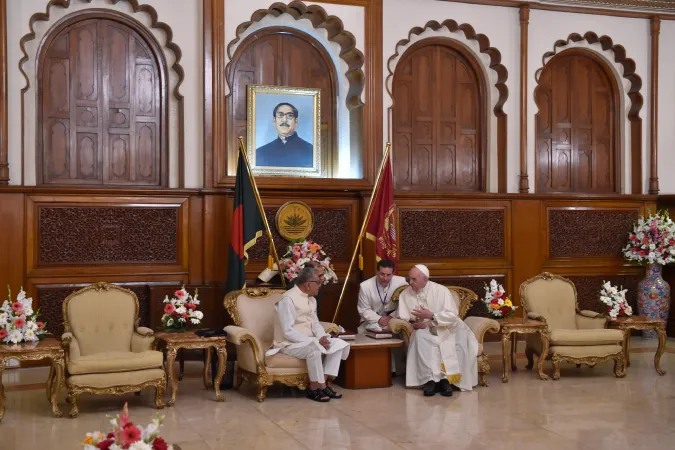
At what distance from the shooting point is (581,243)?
10.6 metres

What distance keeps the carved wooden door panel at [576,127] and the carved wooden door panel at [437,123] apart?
89 centimetres

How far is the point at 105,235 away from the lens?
8805mm

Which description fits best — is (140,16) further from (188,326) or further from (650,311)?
(650,311)

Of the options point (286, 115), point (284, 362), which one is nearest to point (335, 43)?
point (286, 115)

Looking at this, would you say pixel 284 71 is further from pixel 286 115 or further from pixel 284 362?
pixel 284 362

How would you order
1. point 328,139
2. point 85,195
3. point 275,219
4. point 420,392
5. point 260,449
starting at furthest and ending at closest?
point 328,139 → point 275,219 → point 85,195 → point 420,392 → point 260,449

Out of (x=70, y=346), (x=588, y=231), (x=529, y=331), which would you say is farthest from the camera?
(x=588, y=231)

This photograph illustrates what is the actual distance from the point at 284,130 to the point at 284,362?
3.49 meters

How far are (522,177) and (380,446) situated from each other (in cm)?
565

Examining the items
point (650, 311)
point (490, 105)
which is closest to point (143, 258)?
point (490, 105)

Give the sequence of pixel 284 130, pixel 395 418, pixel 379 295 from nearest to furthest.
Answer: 1. pixel 395 418
2. pixel 379 295
3. pixel 284 130

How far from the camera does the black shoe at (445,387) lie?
7.23 meters

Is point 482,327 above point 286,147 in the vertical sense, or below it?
below

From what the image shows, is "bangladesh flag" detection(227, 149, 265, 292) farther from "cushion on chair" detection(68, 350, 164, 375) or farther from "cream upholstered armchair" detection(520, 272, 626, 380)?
"cream upholstered armchair" detection(520, 272, 626, 380)
